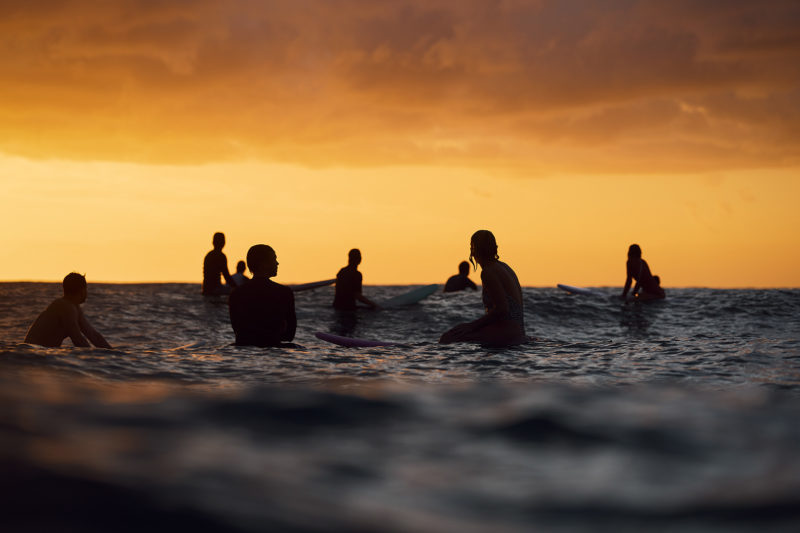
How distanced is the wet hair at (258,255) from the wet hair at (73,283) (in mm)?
1858

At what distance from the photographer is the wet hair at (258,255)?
7.07m

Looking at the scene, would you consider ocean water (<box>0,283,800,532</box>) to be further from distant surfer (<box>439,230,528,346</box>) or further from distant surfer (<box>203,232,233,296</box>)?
distant surfer (<box>203,232,233,296</box>)

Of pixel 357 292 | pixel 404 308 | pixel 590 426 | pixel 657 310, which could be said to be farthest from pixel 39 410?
pixel 657 310

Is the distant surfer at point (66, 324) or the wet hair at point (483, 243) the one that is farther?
the wet hair at point (483, 243)

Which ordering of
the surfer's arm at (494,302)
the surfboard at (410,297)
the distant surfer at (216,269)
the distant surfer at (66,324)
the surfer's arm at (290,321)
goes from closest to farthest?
the distant surfer at (66,324) → the surfer's arm at (290,321) → the surfer's arm at (494,302) → the distant surfer at (216,269) → the surfboard at (410,297)

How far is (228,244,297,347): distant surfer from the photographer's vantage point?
7121 mm

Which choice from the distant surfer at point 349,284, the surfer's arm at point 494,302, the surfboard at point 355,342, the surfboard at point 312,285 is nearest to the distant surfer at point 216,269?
the surfboard at point 312,285

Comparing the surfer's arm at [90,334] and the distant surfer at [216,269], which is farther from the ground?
the distant surfer at [216,269]

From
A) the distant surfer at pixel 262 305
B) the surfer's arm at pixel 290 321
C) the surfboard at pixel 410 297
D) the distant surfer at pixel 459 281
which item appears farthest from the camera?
the distant surfer at pixel 459 281

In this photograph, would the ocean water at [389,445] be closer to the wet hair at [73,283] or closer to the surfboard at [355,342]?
the wet hair at [73,283]

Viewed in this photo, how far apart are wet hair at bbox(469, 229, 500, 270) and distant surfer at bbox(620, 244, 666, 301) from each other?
1084cm

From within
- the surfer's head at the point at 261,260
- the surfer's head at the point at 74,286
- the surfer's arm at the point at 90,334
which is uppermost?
the surfer's head at the point at 261,260

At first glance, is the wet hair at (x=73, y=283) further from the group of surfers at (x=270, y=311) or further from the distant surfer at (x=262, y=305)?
the distant surfer at (x=262, y=305)

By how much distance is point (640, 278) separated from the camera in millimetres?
18391
